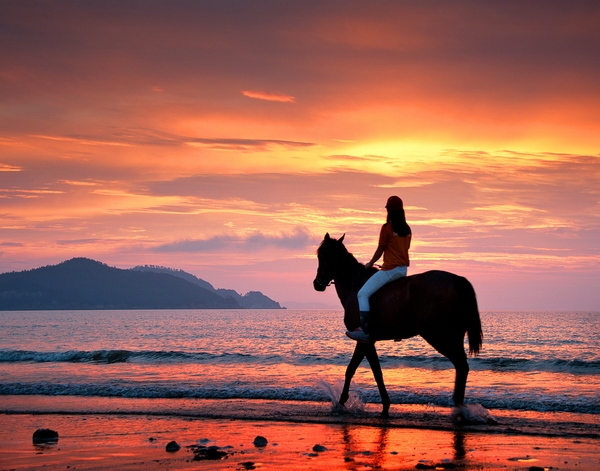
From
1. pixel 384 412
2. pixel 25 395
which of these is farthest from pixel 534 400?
pixel 25 395

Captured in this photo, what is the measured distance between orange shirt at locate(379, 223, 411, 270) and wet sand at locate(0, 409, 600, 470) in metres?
2.56

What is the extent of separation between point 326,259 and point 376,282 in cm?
123

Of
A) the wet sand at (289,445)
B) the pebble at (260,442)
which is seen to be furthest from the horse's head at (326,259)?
the pebble at (260,442)

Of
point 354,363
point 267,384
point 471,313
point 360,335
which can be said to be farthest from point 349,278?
point 267,384

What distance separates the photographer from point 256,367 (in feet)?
78.6

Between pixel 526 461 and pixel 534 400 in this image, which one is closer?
pixel 526 461

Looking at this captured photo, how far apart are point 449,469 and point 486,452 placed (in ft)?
4.02

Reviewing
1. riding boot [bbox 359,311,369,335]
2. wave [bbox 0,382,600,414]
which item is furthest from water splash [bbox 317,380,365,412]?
→ riding boot [bbox 359,311,369,335]

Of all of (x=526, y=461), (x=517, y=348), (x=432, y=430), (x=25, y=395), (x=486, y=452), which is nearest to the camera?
(x=526, y=461)

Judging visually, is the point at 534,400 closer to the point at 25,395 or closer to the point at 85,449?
the point at 85,449

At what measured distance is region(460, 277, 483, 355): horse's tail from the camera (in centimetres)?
1064

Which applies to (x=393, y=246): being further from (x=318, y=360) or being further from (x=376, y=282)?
(x=318, y=360)

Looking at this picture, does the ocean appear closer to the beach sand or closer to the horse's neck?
the beach sand

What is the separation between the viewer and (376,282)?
1134cm
